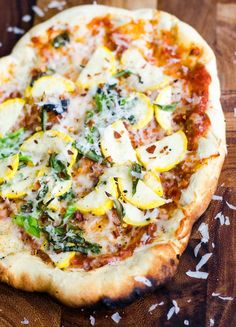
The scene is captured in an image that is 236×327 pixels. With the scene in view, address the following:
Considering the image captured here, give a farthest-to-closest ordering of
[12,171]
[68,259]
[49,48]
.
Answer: [49,48]
[12,171]
[68,259]

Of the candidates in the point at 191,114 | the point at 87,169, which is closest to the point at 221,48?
the point at 191,114

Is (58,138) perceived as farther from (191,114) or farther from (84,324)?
(84,324)

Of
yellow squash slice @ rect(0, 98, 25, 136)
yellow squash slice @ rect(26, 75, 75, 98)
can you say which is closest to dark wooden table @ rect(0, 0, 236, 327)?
yellow squash slice @ rect(0, 98, 25, 136)

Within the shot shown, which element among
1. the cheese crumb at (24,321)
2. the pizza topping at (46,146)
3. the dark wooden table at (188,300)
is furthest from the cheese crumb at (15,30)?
the cheese crumb at (24,321)

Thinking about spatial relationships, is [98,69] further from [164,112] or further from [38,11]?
[38,11]

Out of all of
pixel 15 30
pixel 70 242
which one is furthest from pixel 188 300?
pixel 15 30

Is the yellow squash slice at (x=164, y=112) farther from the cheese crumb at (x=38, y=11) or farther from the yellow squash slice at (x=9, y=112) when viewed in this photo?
the cheese crumb at (x=38, y=11)
